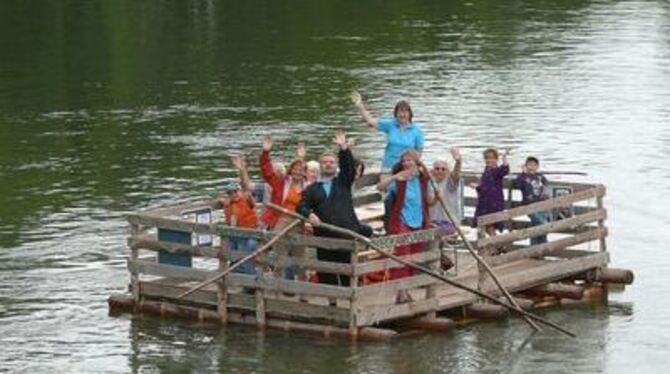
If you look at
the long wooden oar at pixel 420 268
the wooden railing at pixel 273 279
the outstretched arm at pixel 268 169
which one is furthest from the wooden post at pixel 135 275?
the long wooden oar at pixel 420 268

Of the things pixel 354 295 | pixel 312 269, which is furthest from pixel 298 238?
pixel 354 295

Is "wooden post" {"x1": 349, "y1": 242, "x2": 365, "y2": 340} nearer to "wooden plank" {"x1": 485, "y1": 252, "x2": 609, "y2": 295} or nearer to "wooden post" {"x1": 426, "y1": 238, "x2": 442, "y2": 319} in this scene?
"wooden post" {"x1": 426, "y1": 238, "x2": 442, "y2": 319}

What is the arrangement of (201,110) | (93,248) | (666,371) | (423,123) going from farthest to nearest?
(201,110)
(423,123)
(93,248)
(666,371)

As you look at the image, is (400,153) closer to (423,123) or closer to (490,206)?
(490,206)

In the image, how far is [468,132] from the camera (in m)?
38.6

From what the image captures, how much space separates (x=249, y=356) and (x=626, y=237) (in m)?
8.64

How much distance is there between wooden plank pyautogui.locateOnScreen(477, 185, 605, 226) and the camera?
22.4 metres

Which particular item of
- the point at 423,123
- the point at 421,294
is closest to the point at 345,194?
the point at 421,294

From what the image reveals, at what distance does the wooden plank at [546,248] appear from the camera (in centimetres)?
2288

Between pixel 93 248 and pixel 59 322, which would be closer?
pixel 59 322

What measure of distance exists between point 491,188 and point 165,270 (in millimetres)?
4507

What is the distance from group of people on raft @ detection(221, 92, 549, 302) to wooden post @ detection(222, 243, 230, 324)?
0.15m

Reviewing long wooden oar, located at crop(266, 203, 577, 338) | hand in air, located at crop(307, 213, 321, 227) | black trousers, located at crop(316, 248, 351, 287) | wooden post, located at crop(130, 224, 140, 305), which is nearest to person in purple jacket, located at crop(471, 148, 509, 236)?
long wooden oar, located at crop(266, 203, 577, 338)

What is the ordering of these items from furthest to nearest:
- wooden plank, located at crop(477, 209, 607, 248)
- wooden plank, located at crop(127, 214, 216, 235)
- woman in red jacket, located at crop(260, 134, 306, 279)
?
wooden plank, located at crop(477, 209, 607, 248) → wooden plank, located at crop(127, 214, 216, 235) → woman in red jacket, located at crop(260, 134, 306, 279)
